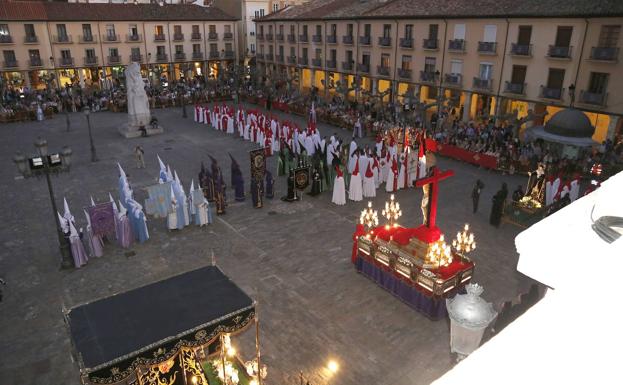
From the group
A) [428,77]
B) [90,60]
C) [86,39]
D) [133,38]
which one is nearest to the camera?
[428,77]

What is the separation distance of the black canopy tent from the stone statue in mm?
22515

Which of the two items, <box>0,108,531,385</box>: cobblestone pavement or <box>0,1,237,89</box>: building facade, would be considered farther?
<box>0,1,237,89</box>: building facade

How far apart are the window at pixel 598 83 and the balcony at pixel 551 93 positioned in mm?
1406

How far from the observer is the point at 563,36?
24281 mm

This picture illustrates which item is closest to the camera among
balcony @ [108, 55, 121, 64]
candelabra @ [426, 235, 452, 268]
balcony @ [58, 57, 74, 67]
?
candelabra @ [426, 235, 452, 268]

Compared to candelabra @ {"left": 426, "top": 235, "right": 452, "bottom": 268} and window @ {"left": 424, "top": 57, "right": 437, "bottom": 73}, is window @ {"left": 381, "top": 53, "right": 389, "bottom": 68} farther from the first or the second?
candelabra @ {"left": 426, "top": 235, "right": 452, "bottom": 268}

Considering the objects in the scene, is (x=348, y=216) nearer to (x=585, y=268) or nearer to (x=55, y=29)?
(x=585, y=268)

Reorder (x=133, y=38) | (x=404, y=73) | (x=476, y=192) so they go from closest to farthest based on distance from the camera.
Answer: (x=476, y=192), (x=404, y=73), (x=133, y=38)

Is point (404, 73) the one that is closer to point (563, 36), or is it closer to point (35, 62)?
point (563, 36)

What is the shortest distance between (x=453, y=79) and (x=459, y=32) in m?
2.96

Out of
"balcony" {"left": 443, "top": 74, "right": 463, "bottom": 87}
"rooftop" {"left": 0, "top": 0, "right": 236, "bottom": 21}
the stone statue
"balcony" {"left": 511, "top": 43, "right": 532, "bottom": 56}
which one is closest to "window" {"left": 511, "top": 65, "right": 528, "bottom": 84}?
"balcony" {"left": 511, "top": 43, "right": 532, "bottom": 56}

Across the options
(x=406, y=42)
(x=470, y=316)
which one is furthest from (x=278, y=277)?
(x=406, y=42)

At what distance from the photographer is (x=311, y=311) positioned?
414 inches

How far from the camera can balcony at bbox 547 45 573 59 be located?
23938 mm
